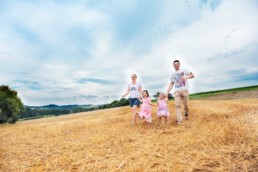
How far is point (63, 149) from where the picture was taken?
6730 mm

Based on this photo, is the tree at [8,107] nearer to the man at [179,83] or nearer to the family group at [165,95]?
the family group at [165,95]

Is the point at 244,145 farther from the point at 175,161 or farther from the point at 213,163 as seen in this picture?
the point at 175,161

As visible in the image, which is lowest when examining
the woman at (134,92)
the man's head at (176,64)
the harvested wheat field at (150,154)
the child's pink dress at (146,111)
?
the harvested wheat field at (150,154)

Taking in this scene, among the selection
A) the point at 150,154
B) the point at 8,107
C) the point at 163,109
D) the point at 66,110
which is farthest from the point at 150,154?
the point at 66,110

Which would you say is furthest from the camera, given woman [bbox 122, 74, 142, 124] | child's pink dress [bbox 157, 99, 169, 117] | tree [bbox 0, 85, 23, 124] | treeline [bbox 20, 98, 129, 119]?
treeline [bbox 20, 98, 129, 119]

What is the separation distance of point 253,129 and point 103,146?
430 cm

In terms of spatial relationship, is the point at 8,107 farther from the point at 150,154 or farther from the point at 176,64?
the point at 150,154

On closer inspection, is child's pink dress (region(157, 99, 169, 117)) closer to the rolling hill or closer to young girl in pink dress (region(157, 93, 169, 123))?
young girl in pink dress (region(157, 93, 169, 123))

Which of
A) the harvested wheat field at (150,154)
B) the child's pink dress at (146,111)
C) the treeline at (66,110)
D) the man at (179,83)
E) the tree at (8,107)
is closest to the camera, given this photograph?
the harvested wheat field at (150,154)

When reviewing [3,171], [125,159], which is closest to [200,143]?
[125,159]

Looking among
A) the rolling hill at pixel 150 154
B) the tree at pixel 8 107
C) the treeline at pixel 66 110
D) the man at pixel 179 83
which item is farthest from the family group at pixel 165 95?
the tree at pixel 8 107

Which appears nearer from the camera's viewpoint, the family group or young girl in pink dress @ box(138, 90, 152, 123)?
the family group

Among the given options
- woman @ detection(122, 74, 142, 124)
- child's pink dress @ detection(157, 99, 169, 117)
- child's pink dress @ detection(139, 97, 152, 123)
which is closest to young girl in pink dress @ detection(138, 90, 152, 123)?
child's pink dress @ detection(139, 97, 152, 123)

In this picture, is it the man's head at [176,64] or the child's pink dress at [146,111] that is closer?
the man's head at [176,64]
